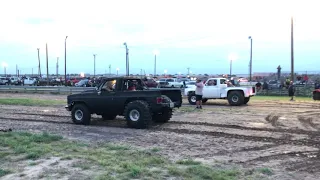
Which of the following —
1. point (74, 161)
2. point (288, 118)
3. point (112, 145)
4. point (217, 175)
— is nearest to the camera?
point (217, 175)

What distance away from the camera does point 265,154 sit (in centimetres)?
898

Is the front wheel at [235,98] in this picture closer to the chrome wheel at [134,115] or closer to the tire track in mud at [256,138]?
the tire track in mud at [256,138]

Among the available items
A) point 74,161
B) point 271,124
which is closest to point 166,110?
point 271,124

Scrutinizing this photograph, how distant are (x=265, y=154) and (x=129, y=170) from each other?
3.50 m

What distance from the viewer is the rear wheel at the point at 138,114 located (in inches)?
515

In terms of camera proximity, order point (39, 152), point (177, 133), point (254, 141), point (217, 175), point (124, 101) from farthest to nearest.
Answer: point (124, 101), point (177, 133), point (254, 141), point (39, 152), point (217, 175)

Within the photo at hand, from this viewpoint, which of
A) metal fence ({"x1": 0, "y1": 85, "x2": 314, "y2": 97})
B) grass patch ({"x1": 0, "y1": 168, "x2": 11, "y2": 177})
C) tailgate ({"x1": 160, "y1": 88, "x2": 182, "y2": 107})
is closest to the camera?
grass patch ({"x1": 0, "y1": 168, "x2": 11, "y2": 177})

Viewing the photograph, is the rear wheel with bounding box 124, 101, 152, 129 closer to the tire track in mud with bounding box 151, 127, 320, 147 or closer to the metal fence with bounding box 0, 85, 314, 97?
the tire track in mud with bounding box 151, 127, 320, 147

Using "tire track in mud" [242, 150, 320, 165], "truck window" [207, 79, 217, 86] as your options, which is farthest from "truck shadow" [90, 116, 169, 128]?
"truck window" [207, 79, 217, 86]

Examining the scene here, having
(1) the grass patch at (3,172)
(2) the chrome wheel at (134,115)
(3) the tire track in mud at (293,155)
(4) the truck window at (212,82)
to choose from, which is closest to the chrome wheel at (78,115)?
(2) the chrome wheel at (134,115)

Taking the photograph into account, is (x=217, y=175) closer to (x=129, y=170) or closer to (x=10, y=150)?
(x=129, y=170)

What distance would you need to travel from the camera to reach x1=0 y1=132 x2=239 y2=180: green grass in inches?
274

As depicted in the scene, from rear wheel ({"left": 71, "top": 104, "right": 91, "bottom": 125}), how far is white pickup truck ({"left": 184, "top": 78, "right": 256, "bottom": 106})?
36.9ft

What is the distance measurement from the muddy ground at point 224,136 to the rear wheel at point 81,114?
1.21 feet
